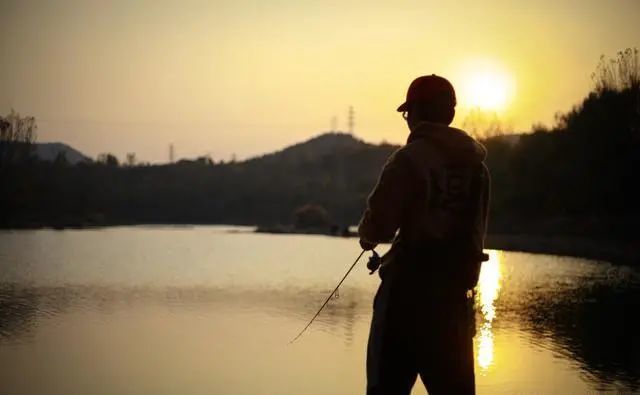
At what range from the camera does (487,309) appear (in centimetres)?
1429

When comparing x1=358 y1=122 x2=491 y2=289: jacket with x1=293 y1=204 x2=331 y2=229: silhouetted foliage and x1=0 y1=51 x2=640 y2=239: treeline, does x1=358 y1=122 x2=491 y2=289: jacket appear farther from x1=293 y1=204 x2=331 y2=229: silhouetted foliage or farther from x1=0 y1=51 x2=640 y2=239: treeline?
x1=293 y1=204 x2=331 y2=229: silhouetted foliage

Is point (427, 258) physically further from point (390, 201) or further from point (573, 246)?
point (573, 246)

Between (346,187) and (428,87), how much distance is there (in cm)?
12543

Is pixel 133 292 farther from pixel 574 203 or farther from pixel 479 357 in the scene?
pixel 574 203

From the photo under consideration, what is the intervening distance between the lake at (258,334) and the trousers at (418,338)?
3.39 meters

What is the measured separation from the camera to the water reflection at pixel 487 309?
9082 mm

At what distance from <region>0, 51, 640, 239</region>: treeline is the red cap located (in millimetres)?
35441

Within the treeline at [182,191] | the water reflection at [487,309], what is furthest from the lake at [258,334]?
the treeline at [182,191]

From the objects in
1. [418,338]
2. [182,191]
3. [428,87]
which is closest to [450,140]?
[428,87]

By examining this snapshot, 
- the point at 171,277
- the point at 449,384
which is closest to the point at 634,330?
the point at 449,384

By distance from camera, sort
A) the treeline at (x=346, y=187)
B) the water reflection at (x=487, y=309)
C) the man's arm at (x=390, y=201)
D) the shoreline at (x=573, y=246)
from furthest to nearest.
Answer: the treeline at (x=346, y=187) → the shoreline at (x=573, y=246) → the water reflection at (x=487, y=309) → the man's arm at (x=390, y=201)

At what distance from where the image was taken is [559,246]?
135 ft

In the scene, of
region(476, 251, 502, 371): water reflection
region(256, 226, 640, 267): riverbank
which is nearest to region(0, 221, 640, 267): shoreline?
region(256, 226, 640, 267): riverbank

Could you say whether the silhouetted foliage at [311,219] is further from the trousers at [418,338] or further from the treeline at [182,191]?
the trousers at [418,338]
